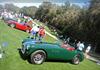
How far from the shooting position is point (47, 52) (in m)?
13.1

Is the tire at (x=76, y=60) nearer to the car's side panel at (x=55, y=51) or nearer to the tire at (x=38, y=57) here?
the car's side panel at (x=55, y=51)

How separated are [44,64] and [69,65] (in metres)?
1.84

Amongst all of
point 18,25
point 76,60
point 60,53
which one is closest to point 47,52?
point 60,53

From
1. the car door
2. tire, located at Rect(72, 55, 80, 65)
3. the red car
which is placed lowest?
tire, located at Rect(72, 55, 80, 65)

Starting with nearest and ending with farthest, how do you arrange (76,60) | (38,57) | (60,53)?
(38,57) → (60,53) → (76,60)

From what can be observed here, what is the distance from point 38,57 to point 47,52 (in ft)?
1.94

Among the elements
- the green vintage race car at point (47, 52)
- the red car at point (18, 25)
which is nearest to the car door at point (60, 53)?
the green vintage race car at point (47, 52)

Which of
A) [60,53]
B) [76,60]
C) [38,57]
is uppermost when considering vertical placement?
[60,53]

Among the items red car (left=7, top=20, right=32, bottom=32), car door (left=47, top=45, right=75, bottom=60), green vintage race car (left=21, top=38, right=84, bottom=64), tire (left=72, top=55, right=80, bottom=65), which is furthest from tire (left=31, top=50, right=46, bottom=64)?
red car (left=7, top=20, right=32, bottom=32)

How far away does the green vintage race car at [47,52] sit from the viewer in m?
12.6

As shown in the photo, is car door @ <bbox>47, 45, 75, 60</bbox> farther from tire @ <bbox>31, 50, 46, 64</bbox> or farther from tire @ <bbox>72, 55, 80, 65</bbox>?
tire @ <bbox>31, 50, 46, 64</bbox>

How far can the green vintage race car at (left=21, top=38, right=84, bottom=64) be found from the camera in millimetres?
12619

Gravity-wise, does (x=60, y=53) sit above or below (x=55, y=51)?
below

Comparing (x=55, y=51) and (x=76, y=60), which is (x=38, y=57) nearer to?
(x=55, y=51)
